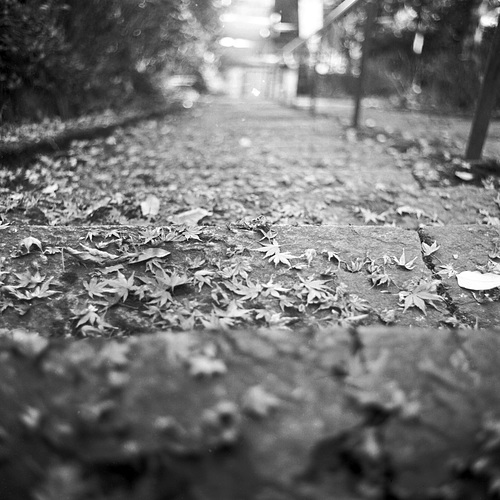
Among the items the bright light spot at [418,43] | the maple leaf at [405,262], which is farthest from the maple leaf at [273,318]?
the bright light spot at [418,43]

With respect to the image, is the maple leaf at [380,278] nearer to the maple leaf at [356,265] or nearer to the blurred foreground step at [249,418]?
the maple leaf at [356,265]

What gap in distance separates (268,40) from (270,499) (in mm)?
31104

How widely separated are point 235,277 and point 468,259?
828 mm

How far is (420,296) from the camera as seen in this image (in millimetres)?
1311

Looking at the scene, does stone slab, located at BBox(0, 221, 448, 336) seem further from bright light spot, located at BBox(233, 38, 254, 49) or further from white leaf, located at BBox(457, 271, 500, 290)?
bright light spot, located at BBox(233, 38, 254, 49)

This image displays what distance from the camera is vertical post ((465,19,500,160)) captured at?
2109mm

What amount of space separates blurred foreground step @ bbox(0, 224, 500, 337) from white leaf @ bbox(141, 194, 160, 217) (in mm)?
326

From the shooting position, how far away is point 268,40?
28.2 m

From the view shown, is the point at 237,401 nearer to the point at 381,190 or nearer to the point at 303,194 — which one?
the point at 303,194

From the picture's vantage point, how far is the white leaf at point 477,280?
1342mm

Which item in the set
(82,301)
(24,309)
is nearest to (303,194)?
(82,301)

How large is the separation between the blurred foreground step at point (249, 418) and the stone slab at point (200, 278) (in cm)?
27

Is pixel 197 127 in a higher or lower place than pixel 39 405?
lower

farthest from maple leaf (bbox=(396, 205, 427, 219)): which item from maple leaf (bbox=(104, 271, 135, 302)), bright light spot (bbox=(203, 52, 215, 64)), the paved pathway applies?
bright light spot (bbox=(203, 52, 215, 64))
